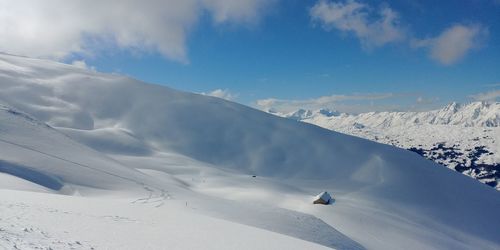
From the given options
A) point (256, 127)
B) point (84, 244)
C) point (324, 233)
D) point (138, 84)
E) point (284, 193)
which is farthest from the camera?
point (138, 84)

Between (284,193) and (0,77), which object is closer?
(284,193)

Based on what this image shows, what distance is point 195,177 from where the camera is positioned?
57156mm

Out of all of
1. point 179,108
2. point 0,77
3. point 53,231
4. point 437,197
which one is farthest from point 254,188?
point 0,77

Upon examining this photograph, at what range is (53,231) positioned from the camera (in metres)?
11.3

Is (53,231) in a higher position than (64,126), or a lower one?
lower

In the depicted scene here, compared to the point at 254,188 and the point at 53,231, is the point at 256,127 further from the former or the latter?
the point at 53,231

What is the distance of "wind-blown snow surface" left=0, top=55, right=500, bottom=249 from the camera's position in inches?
611

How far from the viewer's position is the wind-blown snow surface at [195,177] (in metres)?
15.5

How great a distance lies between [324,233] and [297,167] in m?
48.5

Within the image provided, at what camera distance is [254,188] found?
2019 inches

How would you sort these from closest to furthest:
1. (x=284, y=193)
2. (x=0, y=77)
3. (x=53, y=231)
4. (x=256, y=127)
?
(x=53, y=231) → (x=284, y=193) → (x=0, y=77) → (x=256, y=127)

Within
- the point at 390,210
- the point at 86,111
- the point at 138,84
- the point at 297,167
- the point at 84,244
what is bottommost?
the point at 84,244

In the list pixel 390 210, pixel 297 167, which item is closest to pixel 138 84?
pixel 297 167

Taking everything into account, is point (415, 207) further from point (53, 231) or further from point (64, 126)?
point (64, 126)
